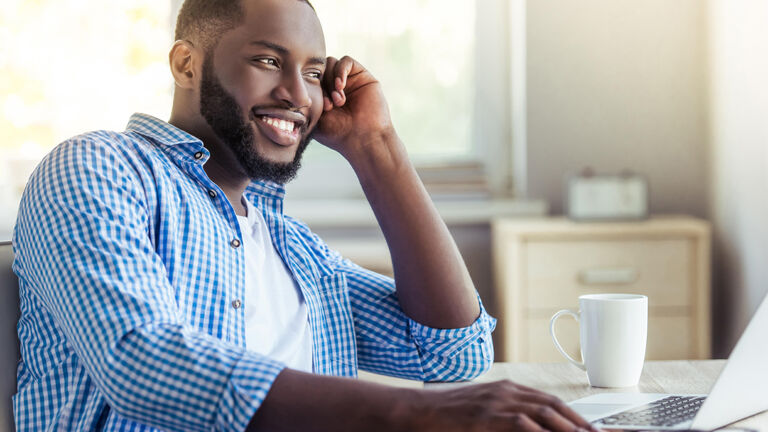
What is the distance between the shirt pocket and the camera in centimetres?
126

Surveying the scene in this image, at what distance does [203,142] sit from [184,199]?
0.23 m

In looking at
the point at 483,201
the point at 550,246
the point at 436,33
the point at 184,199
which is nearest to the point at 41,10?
the point at 436,33

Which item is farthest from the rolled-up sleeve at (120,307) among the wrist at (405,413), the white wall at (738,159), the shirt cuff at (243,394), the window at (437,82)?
the window at (437,82)

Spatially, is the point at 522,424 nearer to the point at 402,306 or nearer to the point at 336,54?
the point at 402,306

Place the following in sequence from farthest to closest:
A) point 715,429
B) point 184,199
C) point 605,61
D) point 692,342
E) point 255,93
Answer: point 605,61 < point 692,342 < point 255,93 < point 184,199 < point 715,429

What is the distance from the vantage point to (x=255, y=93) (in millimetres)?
1243

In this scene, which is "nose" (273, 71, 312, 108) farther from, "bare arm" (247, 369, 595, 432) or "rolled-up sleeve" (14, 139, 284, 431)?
"bare arm" (247, 369, 595, 432)

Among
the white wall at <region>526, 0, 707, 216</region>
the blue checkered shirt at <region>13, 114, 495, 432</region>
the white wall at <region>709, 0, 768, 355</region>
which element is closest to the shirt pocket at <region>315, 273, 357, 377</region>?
the blue checkered shirt at <region>13, 114, 495, 432</region>

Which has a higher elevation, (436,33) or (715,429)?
(436,33)

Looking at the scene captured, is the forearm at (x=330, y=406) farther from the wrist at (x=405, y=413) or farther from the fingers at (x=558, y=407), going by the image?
the fingers at (x=558, y=407)

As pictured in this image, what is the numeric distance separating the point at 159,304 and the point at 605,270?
75.2 inches

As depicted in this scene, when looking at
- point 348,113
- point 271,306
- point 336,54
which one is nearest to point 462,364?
point 271,306

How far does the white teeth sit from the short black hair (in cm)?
15

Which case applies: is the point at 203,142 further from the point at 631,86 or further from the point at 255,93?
the point at 631,86
